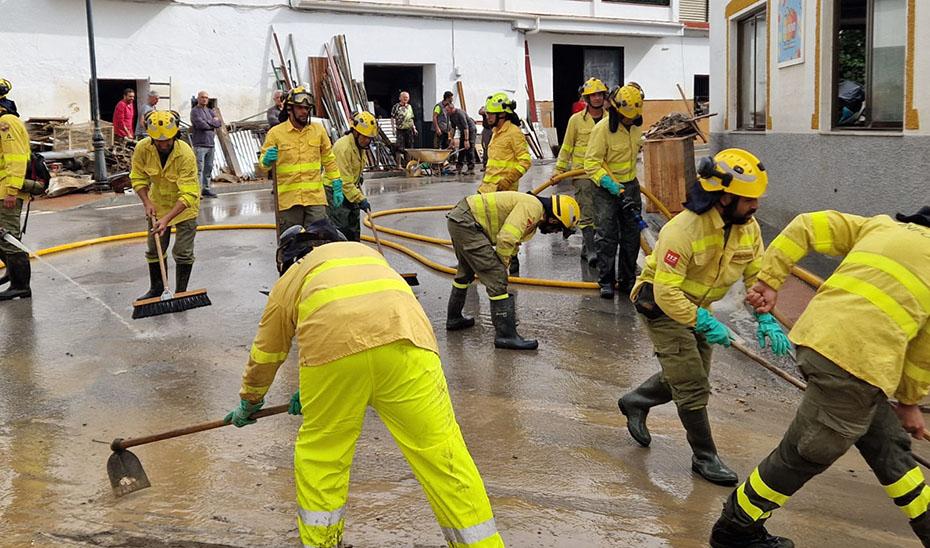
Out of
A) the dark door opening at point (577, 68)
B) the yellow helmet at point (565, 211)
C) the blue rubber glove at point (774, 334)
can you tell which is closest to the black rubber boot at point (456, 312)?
the yellow helmet at point (565, 211)

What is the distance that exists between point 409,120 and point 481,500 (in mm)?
18463

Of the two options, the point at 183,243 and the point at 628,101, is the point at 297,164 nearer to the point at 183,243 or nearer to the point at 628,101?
the point at 183,243

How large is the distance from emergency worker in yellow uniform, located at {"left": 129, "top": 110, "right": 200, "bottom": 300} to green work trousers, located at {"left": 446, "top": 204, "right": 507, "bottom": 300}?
2434 millimetres

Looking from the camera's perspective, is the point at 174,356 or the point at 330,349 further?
the point at 174,356

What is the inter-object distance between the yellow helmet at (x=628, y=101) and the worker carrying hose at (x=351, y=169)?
2284 mm

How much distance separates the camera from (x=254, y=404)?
371 centimetres

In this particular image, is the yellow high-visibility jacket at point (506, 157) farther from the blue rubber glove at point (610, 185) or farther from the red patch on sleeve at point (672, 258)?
the red patch on sleeve at point (672, 258)

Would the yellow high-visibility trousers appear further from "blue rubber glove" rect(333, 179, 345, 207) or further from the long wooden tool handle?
"blue rubber glove" rect(333, 179, 345, 207)

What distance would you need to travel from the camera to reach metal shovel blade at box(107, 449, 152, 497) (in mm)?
4230

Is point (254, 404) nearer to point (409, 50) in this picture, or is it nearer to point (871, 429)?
point (871, 429)

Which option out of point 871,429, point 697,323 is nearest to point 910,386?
point 871,429

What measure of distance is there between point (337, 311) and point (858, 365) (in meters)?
1.86

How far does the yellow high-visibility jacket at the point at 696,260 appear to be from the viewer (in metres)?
4.23

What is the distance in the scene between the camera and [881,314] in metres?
3.29
